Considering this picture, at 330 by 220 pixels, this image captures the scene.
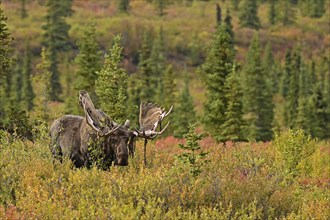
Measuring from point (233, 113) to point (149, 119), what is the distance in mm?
18650

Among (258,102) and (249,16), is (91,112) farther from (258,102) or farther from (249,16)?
(249,16)

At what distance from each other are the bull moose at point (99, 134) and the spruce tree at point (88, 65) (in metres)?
18.7

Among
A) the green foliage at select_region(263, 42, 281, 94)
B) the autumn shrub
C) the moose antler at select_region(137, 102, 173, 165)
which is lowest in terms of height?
the green foliage at select_region(263, 42, 281, 94)

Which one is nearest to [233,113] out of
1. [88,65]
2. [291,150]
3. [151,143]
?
[88,65]

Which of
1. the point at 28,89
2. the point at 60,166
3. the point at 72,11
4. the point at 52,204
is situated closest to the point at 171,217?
the point at 52,204

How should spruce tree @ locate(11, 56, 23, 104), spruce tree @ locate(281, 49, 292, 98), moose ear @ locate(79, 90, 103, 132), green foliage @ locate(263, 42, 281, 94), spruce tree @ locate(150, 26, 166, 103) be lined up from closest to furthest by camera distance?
1. moose ear @ locate(79, 90, 103, 132)
2. spruce tree @ locate(150, 26, 166, 103)
3. spruce tree @ locate(11, 56, 23, 104)
4. spruce tree @ locate(281, 49, 292, 98)
5. green foliage @ locate(263, 42, 281, 94)

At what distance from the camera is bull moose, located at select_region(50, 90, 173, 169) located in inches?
484

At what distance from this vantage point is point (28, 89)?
64375 millimetres

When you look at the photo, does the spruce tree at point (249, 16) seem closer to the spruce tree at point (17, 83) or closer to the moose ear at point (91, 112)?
the spruce tree at point (17, 83)

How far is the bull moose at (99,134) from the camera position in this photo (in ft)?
40.4

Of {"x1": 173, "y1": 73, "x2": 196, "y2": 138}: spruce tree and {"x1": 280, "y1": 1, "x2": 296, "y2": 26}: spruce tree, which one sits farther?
{"x1": 280, "y1": 1, "x2": 296, "y2": 26}: spruce tree

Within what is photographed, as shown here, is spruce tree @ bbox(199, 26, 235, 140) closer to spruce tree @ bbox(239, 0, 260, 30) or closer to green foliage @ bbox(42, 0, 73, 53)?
green foliage @ bbox(42, 0, 73, 53)

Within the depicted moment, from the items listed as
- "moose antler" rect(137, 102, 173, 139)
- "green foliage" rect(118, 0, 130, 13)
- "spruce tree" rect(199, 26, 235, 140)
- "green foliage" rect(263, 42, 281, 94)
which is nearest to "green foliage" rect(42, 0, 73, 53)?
"green foliage" rect(118, 0, 130, 13)

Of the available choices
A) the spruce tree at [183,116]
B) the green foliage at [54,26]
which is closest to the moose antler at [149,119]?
the spruce tree at [183,116]
